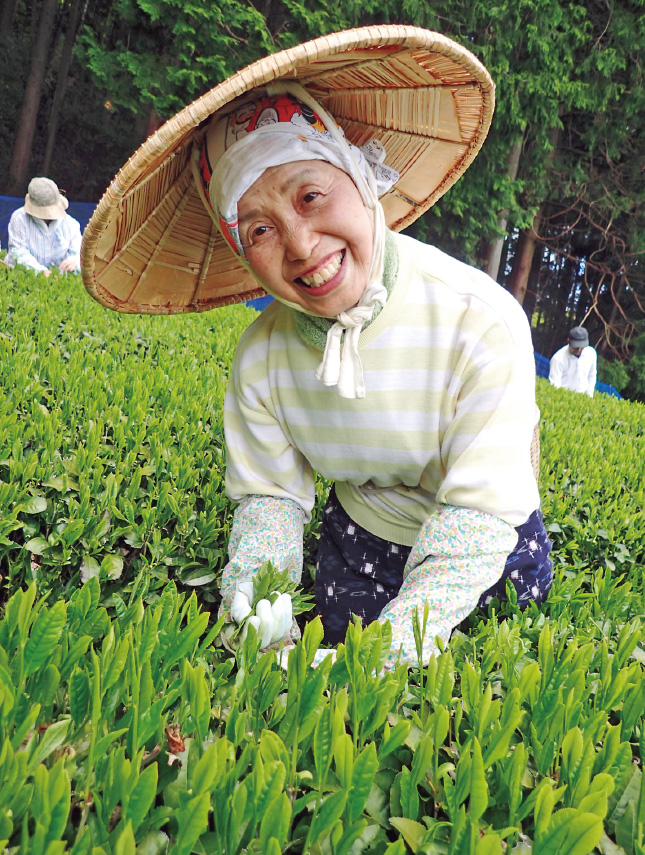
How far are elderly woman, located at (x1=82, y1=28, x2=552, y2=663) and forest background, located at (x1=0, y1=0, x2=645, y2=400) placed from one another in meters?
11.4

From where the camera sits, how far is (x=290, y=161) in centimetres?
175

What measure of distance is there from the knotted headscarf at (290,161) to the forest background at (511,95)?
11.3 metres

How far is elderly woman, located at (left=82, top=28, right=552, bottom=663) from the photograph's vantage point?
68.6 inches

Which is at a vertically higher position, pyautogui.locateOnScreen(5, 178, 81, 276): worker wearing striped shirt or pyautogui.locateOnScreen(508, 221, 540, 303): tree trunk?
pyautogui.locateOnScreen(508, 221, 540, 303): tree trunk

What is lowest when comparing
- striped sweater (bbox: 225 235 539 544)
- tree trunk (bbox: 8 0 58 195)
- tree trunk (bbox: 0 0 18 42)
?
striped sweater (bbox: 225 235 539 544)

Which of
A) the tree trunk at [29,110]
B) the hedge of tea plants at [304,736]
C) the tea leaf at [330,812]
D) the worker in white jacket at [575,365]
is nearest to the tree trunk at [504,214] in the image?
the worker in white jacket at [575,365]

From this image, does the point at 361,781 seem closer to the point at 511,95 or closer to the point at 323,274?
the point at 323,274

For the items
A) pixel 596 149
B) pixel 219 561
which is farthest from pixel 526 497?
pixel 596 149

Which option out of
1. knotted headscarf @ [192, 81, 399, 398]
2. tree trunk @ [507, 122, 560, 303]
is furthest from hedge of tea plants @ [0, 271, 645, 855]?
tree trunk @ [507, 122, 560, 303]

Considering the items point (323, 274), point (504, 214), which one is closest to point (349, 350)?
point (323, 274)

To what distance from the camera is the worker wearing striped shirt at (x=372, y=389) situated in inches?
68.6

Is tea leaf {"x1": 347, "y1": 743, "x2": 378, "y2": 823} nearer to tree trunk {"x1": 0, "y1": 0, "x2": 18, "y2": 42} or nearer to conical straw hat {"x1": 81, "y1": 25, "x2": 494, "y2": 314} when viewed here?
conical straw hat {"x1": 81, "y1": 25, "x2": 494, "y2": 314}

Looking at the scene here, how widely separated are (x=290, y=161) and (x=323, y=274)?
11.5 inches

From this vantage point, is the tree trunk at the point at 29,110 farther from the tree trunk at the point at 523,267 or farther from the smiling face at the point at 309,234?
the smiling face at the point at 309,234
